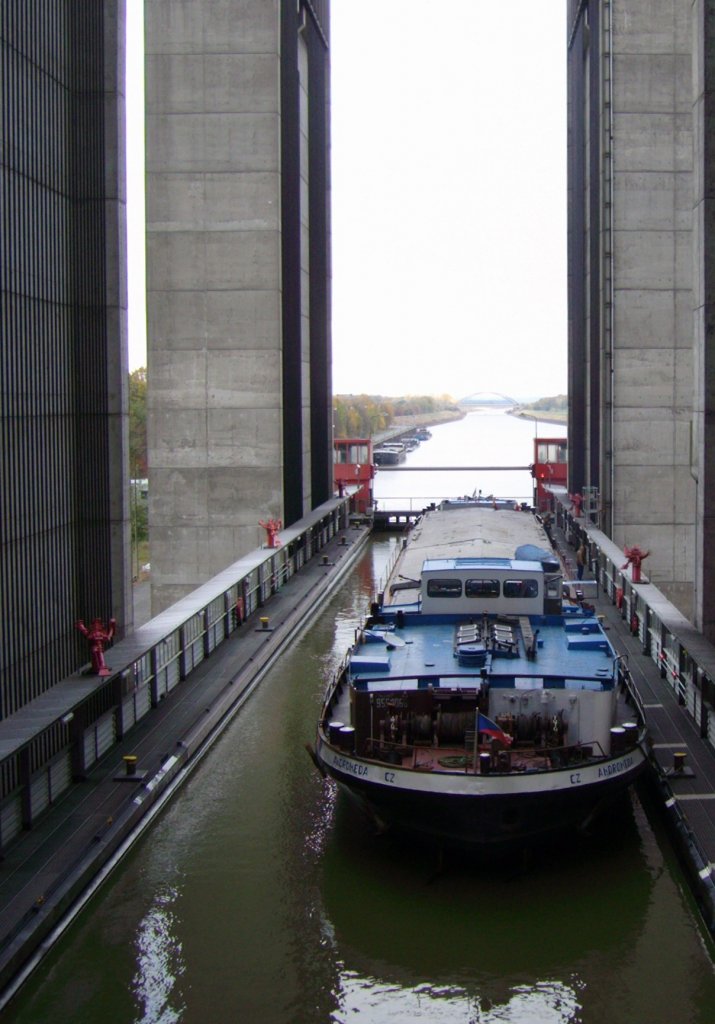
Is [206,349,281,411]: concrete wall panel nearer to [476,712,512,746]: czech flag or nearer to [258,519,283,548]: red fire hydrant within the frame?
[258,519,283,548]: red fire hydrant

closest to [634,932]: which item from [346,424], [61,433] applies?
[61,433]

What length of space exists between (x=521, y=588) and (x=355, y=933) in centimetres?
862

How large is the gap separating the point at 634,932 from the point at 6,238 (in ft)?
39.4

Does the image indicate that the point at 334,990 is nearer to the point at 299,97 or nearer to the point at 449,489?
the point at 299,97

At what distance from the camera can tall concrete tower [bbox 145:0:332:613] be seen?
1610 inches

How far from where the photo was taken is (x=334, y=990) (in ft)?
45.1

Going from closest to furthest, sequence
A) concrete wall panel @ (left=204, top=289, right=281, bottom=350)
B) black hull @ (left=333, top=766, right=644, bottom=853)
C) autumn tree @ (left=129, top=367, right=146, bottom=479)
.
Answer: black hull @ (left=333, top=766, right=644, bottom=853)
concrete wall panel @ (left=204, top=289, right=281, bottom=350)
autumn tree @ (left=129, top=367, right=146, bottom=479)

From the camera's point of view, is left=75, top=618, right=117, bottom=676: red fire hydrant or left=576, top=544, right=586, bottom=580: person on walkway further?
left=576, top=544, right=586, bottom=580: person on walkway

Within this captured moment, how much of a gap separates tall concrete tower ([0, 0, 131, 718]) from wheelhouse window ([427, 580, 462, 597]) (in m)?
5.20

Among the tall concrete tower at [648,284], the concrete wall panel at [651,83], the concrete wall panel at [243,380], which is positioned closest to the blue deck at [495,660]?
the concrete wall panel at [243,380]

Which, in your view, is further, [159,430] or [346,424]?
[346,424]

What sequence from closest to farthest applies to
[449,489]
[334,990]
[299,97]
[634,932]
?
[334,990] < [634,932] < [299,97] < [449,489]

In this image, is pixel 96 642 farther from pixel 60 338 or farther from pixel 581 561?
pixel 581 561

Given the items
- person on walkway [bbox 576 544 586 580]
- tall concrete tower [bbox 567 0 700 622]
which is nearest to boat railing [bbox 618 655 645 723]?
person on walkway [bbox 576 544 586 580]
